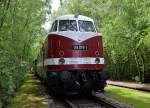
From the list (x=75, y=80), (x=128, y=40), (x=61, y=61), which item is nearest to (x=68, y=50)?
(x=61, y=61)

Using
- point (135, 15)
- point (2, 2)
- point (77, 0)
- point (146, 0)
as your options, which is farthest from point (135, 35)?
point (77, 0)

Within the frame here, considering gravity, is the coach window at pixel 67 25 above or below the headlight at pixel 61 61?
above

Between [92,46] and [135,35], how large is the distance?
9.66 meters

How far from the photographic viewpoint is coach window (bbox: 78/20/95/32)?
15.3 meters

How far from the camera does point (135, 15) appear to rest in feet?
79.2

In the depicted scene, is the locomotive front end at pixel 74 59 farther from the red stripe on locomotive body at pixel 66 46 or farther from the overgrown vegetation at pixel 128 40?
the overgrown vegetation at pixel 128 40

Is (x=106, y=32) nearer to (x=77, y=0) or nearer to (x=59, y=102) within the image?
(x=77, y=0)

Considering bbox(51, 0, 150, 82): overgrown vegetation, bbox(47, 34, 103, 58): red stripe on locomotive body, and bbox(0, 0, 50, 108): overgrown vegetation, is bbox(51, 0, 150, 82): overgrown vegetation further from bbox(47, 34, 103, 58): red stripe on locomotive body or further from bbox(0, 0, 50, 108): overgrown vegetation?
bbox(47, 34, 103, 58): red stripe on locomotive body

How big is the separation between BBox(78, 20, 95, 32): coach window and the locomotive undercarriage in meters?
1.90

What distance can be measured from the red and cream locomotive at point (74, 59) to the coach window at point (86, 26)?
7 cm

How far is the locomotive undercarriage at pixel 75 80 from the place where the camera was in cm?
1418

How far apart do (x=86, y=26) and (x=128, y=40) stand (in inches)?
437

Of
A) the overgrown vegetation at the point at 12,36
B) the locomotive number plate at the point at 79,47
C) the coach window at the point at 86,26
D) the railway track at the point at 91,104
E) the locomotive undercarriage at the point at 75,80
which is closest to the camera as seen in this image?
the railway track at the point at 91,104

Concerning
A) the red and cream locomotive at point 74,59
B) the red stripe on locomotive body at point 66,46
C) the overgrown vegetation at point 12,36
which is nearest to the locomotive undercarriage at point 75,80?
the red and cream locomotive at point 74,59
